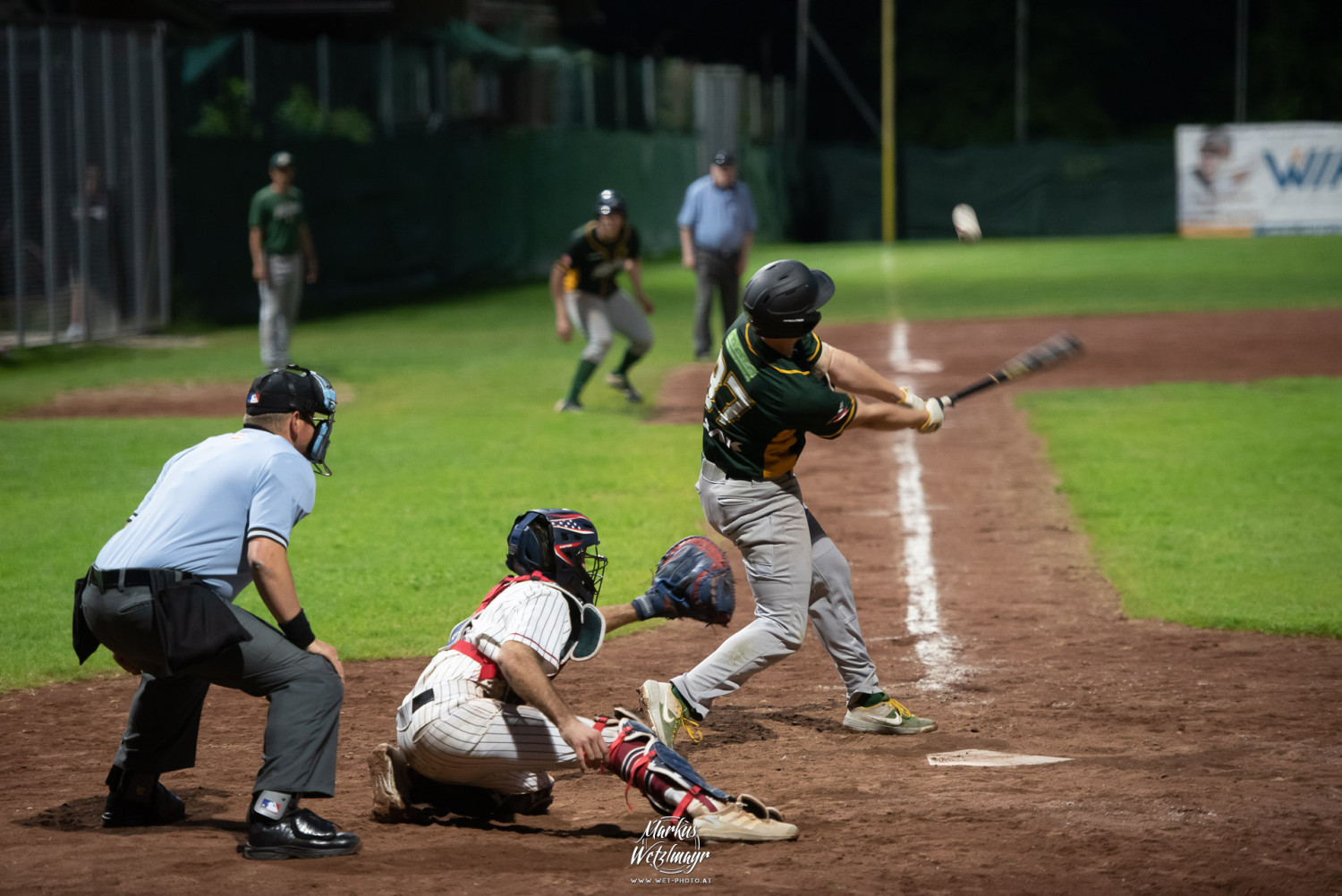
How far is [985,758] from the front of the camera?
19.3 ft

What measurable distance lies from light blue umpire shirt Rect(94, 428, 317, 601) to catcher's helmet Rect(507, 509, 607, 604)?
75cm

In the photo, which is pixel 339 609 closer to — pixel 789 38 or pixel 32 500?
pixel 32 500

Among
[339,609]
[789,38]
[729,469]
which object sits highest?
[789,38]

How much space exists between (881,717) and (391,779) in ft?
7.04

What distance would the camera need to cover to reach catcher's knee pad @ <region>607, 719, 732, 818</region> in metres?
4.86

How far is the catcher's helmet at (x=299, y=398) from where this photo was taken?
5.06m

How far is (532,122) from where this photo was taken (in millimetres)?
34656

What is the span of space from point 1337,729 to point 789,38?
185ft

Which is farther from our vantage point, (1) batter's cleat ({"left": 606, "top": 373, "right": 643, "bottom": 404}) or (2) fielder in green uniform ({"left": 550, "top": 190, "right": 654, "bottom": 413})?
(1) batter's cleat ({"left": 606, "top": 373, "right": 643, "bottom": 404})

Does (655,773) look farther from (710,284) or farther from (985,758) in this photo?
(710,284)

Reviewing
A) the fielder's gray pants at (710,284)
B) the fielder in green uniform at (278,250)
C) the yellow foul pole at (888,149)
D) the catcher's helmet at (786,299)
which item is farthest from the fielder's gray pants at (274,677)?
the yellow foul pole at (888,149)

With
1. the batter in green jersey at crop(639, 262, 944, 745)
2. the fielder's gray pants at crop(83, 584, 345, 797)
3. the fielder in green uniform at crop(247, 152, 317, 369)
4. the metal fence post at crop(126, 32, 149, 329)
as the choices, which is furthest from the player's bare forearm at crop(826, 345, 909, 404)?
the metal fence post at crop(126, 32, 149, 329)

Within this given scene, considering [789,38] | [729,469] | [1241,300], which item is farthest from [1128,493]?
[789,38]

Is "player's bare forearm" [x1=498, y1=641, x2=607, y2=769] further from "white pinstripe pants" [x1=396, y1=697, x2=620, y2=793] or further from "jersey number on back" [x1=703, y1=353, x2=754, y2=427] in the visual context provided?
"jersey number on back" [x1=703, y1=353, x2=754, y2=427]
